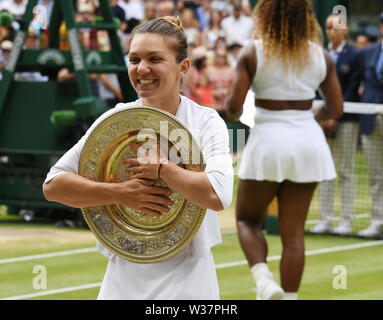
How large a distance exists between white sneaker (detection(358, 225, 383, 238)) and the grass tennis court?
7.7 inches

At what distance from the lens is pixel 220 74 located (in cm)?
1404

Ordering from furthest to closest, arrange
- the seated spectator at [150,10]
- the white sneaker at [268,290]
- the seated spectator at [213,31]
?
the seated spectator at [213,31] → the seated spectator at [150,10] → the white sneaker at [268,290]

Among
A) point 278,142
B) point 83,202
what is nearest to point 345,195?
point 278,142

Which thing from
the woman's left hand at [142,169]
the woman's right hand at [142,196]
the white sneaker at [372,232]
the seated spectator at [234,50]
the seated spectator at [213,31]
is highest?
the woman's left hand at [142,169]

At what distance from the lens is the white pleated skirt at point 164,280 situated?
Answer: 277cm

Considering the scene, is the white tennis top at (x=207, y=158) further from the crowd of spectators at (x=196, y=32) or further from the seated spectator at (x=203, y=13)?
the seated spectator at (x=203, y=13)

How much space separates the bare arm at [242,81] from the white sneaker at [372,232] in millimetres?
4207

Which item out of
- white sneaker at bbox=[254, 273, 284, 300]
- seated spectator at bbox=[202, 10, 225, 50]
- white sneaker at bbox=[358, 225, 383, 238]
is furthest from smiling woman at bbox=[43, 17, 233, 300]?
seated spectator at bbox=[202, 10, 225, 50]

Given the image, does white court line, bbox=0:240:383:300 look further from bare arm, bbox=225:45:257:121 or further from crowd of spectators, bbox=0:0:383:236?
crowd of spectators, bbox=0:0:383:236

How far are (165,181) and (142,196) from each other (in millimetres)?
90

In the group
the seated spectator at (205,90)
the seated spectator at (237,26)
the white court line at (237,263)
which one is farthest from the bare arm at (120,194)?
the seated spectator at (237,26)

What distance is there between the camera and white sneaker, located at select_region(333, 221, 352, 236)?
920 centimetres

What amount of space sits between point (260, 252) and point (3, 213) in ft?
18.7
